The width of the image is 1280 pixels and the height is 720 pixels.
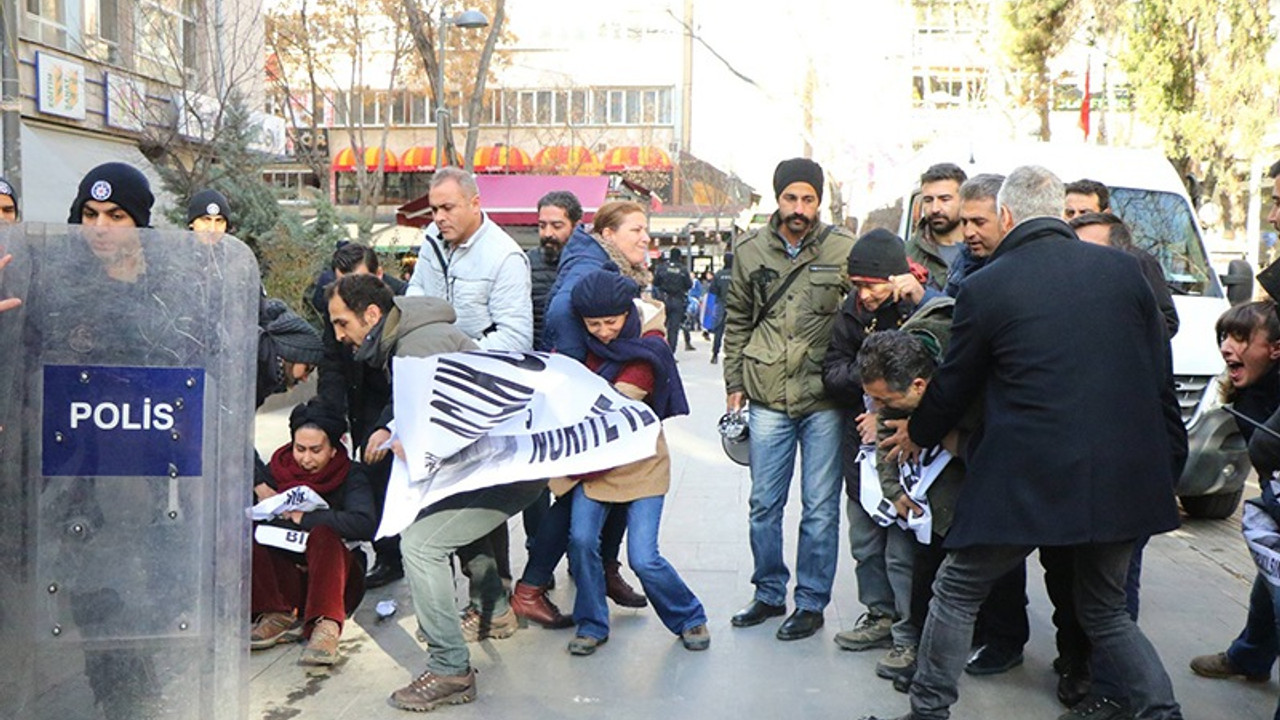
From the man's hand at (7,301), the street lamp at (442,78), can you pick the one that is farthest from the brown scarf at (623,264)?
the street lamp at (442,78)

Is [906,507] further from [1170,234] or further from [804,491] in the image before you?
[1170,234]

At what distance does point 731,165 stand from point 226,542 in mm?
62562

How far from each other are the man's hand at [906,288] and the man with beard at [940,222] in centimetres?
82

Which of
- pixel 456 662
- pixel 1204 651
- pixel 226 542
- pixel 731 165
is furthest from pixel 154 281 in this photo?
pixel 731 165

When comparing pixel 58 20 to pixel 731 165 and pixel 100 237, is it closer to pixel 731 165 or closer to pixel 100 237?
pixel 100 237

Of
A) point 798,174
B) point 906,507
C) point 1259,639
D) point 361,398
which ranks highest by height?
point 798,174

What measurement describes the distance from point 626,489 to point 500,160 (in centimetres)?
5553

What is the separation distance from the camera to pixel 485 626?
584 centimetres

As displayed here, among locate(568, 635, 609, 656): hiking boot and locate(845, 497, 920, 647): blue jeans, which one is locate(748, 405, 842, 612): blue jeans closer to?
locate(845, 497, 920, 647): blue jeans

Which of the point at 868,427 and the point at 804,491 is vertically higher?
the point at 868,427

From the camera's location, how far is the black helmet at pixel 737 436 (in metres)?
6.18

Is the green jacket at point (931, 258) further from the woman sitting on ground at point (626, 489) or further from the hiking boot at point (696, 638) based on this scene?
the hiking boot at point (696, 638)

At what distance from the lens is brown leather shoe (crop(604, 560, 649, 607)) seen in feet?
20.9

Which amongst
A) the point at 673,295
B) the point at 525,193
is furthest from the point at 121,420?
the point at 673,295
